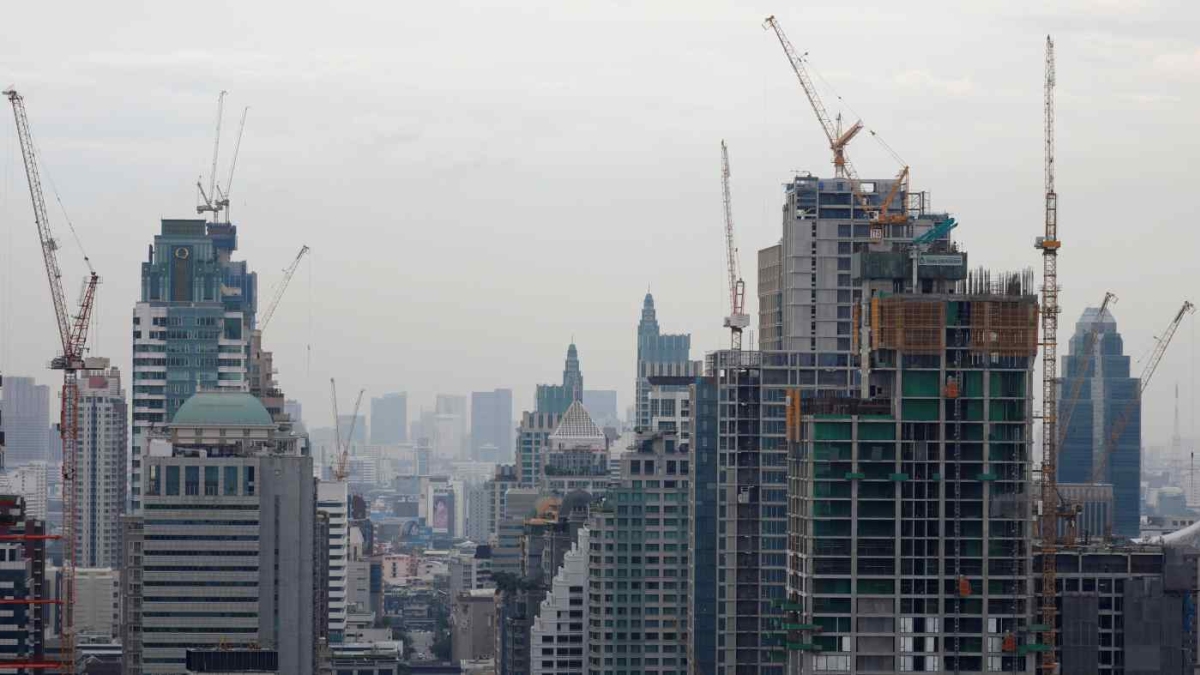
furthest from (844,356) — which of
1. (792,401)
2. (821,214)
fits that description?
(792,401)

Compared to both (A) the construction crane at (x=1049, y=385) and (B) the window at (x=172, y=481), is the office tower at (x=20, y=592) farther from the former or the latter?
(A) the construction crane at (x=1049, y=385)

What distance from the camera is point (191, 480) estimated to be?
6713 inches

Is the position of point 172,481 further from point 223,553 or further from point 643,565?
point 643,565

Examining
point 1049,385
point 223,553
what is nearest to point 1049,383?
point 1049,385

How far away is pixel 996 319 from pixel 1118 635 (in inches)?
935

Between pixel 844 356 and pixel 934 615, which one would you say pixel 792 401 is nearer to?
pixel 934 615

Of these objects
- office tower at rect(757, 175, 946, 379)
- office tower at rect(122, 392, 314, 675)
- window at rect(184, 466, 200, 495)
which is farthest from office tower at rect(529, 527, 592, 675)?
office tower at rect(757, 175, 946, 379)

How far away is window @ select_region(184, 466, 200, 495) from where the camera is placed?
17012 cm

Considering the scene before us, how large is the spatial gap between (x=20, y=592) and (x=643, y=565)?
4155cm

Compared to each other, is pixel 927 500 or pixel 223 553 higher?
pixel 927 500

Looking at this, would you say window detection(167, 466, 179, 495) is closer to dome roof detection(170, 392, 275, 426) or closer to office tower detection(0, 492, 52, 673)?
dome roof detection(170, 392, 275, 426)

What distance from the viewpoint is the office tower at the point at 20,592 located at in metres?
184

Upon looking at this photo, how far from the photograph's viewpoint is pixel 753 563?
159 meters

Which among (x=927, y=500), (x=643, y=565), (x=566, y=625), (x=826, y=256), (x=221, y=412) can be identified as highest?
(x=826, y=256)
